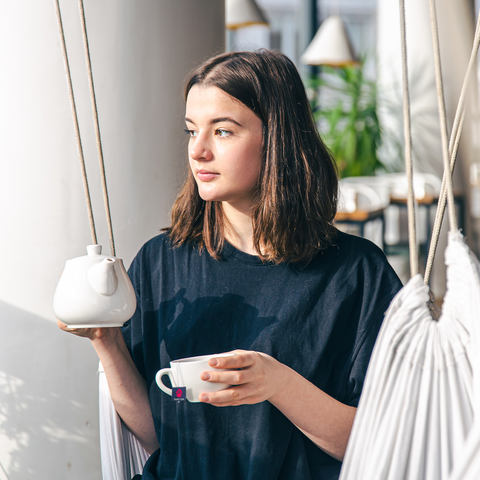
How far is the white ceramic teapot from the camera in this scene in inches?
33.0

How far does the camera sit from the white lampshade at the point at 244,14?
4.05 m

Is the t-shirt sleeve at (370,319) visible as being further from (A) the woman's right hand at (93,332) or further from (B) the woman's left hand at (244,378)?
(A) the woman's right hand at (93,332)

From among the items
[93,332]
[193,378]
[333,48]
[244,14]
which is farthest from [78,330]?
[333,48]

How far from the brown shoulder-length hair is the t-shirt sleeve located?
4.5 inches

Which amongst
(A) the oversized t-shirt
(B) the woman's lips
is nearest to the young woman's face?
(B) the woman's lips

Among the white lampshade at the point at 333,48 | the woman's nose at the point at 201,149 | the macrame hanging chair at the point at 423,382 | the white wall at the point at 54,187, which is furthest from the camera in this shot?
the white lampshade at the point at 333,48

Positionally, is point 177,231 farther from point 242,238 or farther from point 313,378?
point 313,378

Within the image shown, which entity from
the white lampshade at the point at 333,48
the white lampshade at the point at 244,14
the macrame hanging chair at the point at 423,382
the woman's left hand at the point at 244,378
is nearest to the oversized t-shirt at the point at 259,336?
the woman's left hand at the point at 244,378

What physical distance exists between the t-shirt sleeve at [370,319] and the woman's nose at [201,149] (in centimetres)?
36

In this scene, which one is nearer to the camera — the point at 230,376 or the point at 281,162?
the point at 230,376

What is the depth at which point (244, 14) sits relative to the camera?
4059 mm

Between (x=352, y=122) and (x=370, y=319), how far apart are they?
4423 mm

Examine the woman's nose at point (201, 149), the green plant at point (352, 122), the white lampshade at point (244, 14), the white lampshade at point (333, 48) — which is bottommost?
the green plant at point (352, 122)

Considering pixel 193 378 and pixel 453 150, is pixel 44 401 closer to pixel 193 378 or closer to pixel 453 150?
pixel 193 378
